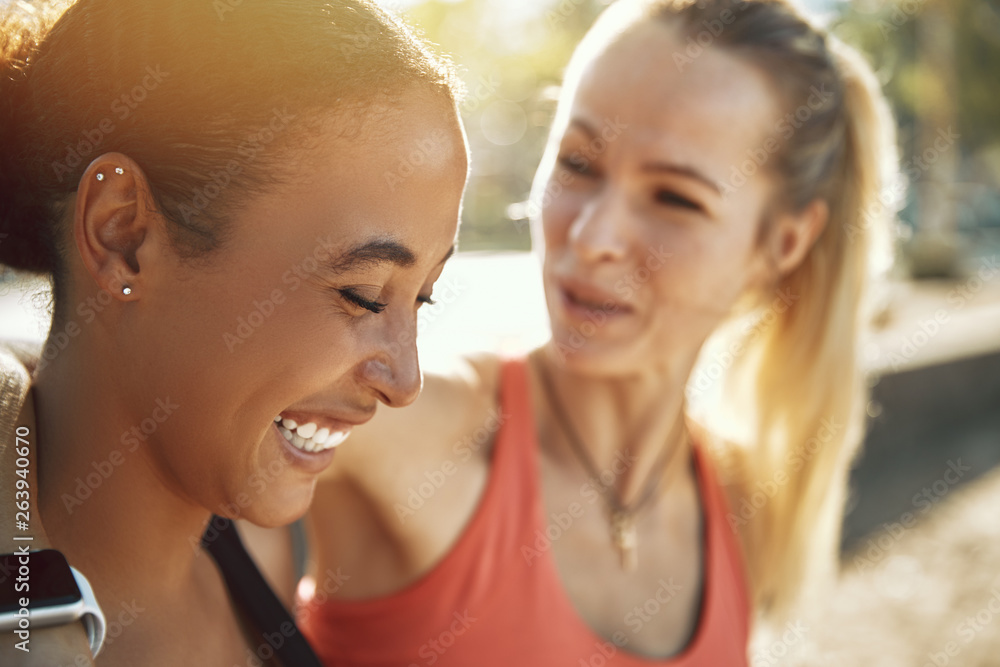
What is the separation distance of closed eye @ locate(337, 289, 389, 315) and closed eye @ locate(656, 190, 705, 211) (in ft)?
4.04

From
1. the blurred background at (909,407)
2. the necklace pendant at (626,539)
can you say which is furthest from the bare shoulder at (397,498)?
the necklace pendant at (626,539)

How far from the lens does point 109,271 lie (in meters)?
1.12

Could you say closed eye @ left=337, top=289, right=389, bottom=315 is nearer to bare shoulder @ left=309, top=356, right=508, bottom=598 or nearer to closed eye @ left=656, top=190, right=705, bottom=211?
bare shoulder @ left=309, top=356, right=508, bottom=598

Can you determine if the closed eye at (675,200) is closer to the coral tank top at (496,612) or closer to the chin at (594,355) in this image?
the chin at (594,355)

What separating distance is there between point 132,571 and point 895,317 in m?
10.3

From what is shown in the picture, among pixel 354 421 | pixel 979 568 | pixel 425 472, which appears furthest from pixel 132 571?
pixel 979 568

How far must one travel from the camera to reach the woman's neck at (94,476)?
1.20 metres

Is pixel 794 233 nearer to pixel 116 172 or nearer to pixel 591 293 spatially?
pixel 591 293

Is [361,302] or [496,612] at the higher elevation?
[361,302]

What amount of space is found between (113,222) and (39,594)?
0.47m

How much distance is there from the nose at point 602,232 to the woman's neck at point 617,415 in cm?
46

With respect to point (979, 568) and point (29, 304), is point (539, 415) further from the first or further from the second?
point (979, 568)

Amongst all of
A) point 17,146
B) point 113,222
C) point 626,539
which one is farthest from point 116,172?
point 626,539

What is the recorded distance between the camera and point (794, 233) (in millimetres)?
2605
